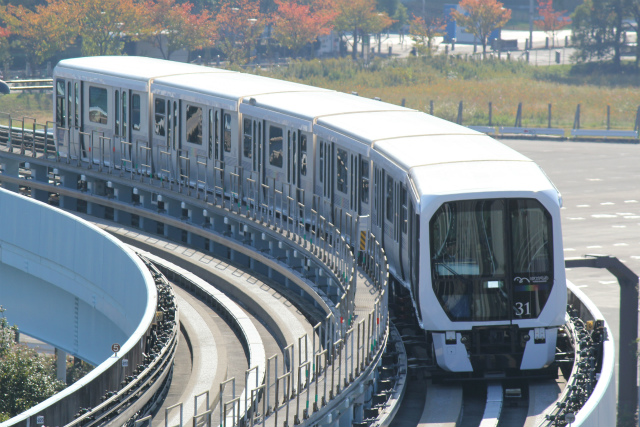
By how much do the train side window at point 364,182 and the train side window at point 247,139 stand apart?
489 cm

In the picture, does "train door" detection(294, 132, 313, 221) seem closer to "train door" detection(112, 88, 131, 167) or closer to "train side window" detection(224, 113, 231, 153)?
"train side window" detection(224, 113, 231, 153)

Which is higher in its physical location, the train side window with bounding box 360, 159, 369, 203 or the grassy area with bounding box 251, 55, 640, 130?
the train side window with bounding box 360, 159, 369, 203

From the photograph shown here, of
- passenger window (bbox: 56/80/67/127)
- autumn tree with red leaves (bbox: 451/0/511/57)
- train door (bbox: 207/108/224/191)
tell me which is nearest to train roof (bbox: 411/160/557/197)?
train door (bbox: 207/108/224/191)

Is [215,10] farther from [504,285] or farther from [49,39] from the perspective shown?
[504,285]

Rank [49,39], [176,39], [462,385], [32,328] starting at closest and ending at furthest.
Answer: [462,385] < [32,328] < [49,39] < [176,39]

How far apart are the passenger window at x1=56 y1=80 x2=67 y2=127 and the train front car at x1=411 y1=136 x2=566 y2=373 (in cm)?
1684

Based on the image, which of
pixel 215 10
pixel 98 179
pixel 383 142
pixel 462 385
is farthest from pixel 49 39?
pixel 462 385

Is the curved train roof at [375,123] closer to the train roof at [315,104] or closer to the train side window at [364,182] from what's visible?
the train roof at [315,104]

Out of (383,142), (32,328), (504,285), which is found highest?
(383,142)

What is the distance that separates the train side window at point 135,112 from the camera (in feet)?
84.5

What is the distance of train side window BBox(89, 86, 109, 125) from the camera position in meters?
26.8

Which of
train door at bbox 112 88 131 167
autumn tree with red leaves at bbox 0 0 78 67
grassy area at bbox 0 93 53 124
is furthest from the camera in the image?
autumn tree with red leaves at bbox 0 0 78 67

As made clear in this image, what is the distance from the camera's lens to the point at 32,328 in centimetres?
2108

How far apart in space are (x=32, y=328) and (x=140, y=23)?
137 ft
